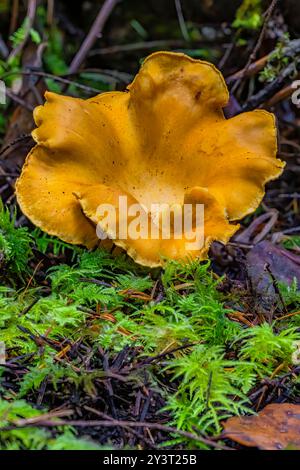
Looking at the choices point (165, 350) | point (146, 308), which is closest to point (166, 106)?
point (146, 308)

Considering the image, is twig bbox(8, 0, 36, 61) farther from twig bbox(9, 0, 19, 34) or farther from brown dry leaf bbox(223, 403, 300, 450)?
brown dry leaf bbox(223, 403, 300, 450)

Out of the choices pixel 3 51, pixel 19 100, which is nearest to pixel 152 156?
pixel 19 100

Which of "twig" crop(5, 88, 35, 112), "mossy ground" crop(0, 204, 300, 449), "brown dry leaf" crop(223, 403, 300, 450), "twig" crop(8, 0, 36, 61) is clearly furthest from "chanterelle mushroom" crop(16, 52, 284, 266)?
"twig" crop(8, 0, 36, 61)

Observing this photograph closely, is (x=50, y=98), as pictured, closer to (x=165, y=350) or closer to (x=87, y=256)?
(x=87, y=256)

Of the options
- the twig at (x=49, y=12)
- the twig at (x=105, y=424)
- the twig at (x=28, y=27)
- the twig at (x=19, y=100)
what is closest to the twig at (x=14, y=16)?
the twig at (x=49, y=12)

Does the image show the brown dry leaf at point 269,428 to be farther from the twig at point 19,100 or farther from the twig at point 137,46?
the twig at point 137,46

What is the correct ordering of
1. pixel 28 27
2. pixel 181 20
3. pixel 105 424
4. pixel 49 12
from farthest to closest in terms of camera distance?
pixel 49 12 → pixel 181 20 → pixel 28 27 → pixel 105 424

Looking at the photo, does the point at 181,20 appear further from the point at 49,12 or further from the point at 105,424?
the point at 105,424
